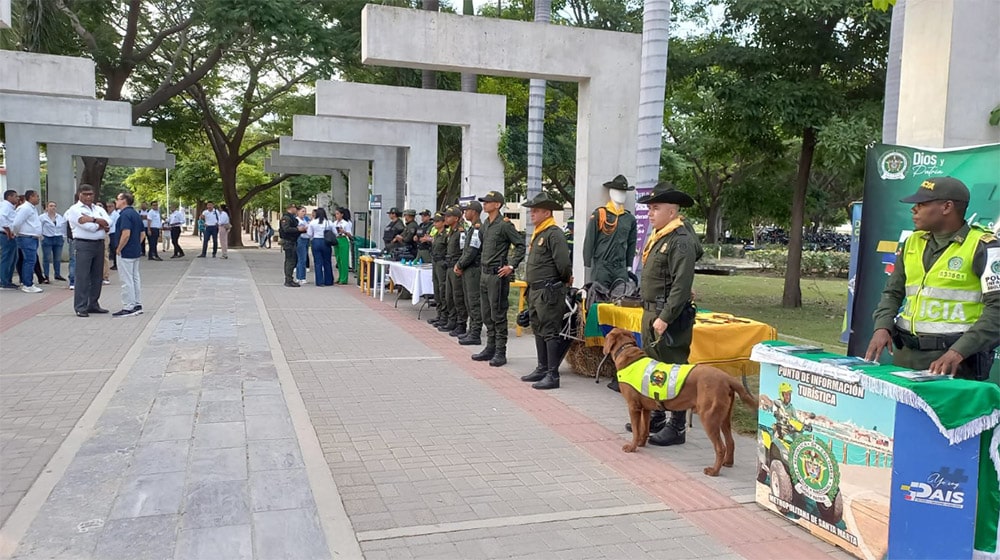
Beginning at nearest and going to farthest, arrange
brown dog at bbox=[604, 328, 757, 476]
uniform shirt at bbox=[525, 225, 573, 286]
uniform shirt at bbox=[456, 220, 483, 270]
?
1. brown dog at bbox=[604, 328, 757, 476]
2. uniform shirt at bbox=[525, 225, 573, 286]
3. uniform shirt at bbox=[456, 220, 483, 270]

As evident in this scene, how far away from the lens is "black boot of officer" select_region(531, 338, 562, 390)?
7.35 m

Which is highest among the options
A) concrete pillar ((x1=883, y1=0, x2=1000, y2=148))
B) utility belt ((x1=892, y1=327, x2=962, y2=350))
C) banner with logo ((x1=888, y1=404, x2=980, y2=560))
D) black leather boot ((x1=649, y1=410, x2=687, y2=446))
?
concrete pillar ((x1=883, y1=0, x2=1000, y2=148))

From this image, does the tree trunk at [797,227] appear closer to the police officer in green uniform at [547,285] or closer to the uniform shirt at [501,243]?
the uniform shirt at [501,243]

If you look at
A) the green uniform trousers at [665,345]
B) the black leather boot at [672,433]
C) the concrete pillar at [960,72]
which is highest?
the concrete pillar at [960,72]

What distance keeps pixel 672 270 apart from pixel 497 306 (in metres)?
3.38

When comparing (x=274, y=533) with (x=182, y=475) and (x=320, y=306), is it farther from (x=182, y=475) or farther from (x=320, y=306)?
(x=320, y=306)

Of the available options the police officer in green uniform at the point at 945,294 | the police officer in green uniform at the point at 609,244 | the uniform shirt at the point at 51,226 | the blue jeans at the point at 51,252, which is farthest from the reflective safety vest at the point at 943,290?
the blue jeans at the point at 51,252

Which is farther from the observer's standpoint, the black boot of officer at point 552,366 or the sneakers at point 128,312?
the sneakers at point 128,312

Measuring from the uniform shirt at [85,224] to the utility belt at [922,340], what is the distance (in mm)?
10181

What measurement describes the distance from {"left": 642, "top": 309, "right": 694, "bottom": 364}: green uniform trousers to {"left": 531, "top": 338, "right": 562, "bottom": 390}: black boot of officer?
1.84 meters

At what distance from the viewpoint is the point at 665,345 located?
5461 mm

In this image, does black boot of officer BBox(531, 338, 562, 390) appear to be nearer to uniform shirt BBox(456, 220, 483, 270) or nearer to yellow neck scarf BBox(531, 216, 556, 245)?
yellow neck scarf BBox(531, 216, 556, 245)

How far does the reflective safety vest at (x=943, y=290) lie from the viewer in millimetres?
3818

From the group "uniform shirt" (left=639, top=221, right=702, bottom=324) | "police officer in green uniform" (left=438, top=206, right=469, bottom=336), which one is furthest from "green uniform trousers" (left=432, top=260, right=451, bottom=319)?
"uniform shirt" (left=639, top=221, right=702, bottom=324)
